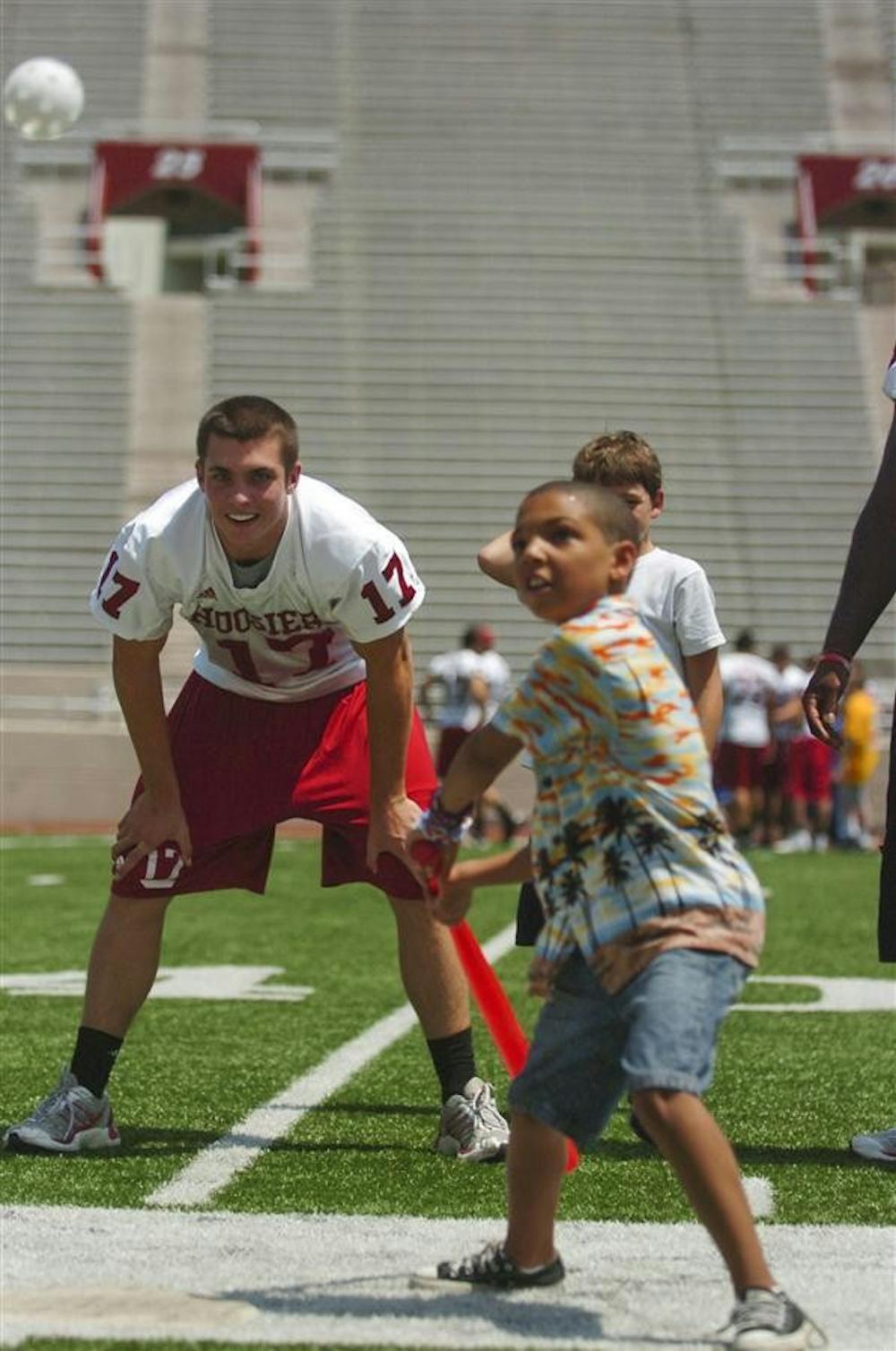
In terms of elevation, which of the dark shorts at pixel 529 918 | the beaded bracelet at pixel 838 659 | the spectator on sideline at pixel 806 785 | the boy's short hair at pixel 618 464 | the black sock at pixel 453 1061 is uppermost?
the spectator on sideline at pixel 806 785

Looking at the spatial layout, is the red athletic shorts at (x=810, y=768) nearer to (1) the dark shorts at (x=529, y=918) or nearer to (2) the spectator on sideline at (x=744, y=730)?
(2) the spectator on sideline at (x=744, y=730)

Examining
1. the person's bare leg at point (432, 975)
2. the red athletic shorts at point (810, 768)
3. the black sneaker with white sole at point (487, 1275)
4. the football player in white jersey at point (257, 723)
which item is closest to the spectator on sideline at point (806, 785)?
the red athletic shorts at point (810, 768)

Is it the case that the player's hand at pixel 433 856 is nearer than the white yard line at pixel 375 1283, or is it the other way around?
the white yard line at pixel 375 1283

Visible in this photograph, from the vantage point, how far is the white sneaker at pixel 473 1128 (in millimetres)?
4695

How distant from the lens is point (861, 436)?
1011 inches

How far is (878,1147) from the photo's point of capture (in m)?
4.66

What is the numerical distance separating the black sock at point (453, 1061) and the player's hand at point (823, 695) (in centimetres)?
116

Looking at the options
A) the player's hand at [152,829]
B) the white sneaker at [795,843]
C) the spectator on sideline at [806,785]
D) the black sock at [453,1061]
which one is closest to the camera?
the player's hand at [152,829]

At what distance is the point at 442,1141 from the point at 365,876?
64 cm

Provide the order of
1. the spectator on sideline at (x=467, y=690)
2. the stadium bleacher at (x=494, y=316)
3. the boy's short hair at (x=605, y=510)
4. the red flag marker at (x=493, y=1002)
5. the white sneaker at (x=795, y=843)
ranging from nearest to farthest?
1. the boy's short hair at (x=605, y=510)
2. the red flag marker at (x=493, y=1002)
3. the spectator on sideline at (x=467, y=690)
4. the white sneaker at (x=795, y=843)
5. the stadium bleacher at (x=494, y=316)

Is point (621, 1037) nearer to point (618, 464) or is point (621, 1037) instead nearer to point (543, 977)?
point (543, 977)

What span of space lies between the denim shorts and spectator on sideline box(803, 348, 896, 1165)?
1.44 m

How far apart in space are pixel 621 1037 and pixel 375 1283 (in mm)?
614

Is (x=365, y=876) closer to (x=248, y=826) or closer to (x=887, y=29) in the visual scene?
(x=248, y=826)
